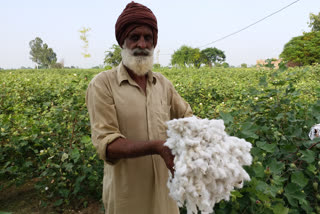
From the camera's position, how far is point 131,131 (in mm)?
1257

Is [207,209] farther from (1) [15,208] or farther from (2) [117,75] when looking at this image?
(1) [15,208]

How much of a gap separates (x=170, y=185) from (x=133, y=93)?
0.58 meters

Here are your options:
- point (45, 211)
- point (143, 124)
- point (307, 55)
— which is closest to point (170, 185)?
point (143, 124)

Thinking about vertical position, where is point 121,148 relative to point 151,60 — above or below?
below

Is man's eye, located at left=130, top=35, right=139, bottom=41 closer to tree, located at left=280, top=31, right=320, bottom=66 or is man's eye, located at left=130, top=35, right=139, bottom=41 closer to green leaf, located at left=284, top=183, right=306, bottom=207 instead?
green leaf, located at left=284, top=183, right=306, bottom=207

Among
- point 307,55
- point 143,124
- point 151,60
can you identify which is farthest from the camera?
point 307,55

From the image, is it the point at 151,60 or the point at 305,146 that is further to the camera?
the point at 305,146

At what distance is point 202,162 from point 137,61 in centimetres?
78

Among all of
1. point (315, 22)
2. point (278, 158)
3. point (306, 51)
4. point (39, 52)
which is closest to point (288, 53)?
point (306, 51)

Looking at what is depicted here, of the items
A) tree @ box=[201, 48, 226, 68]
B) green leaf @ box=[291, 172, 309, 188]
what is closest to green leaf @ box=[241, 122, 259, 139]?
green leaf @ box=[291, 172, 309, 188]

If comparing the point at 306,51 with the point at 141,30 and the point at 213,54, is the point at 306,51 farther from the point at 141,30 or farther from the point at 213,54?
the point at 213,54

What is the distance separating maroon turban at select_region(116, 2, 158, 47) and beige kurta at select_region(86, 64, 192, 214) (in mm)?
209

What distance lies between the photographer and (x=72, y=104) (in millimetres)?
2604

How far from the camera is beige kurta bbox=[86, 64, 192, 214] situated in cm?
121
